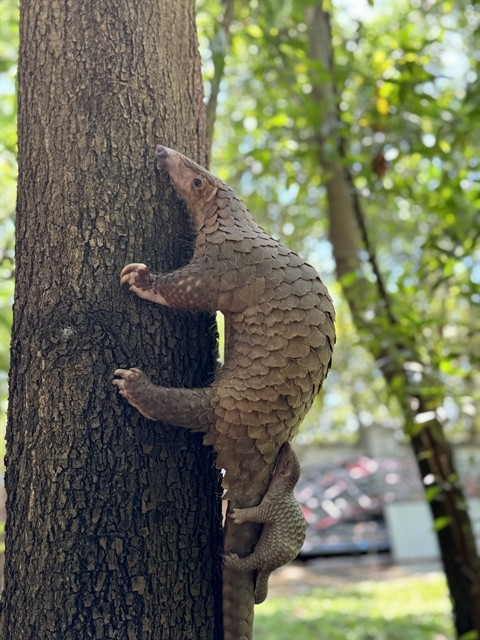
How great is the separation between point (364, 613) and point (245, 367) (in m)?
5.28

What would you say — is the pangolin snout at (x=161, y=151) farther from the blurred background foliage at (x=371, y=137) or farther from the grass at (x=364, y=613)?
the grass at (x=364, y=613)

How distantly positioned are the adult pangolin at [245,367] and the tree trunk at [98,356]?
0.16ft

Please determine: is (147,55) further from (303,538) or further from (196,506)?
(303,538)

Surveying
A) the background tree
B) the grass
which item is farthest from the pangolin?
the grass

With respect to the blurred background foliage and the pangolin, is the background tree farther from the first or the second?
the pangolin

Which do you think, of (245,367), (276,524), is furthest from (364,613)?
(245,367)

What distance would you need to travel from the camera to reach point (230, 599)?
4.23 feet

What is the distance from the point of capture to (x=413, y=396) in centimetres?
383

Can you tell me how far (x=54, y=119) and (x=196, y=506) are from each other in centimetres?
88

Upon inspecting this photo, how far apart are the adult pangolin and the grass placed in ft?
13.7

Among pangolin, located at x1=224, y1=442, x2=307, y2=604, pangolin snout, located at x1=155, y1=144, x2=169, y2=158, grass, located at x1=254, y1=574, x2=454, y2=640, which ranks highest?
pangolin snout, located at x1=155, y1=144, x2=169, y2=158

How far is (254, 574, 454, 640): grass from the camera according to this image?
5008 mm

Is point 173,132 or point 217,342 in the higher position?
point 173,132

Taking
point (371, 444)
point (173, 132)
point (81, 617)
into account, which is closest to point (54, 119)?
point (173, 132)
